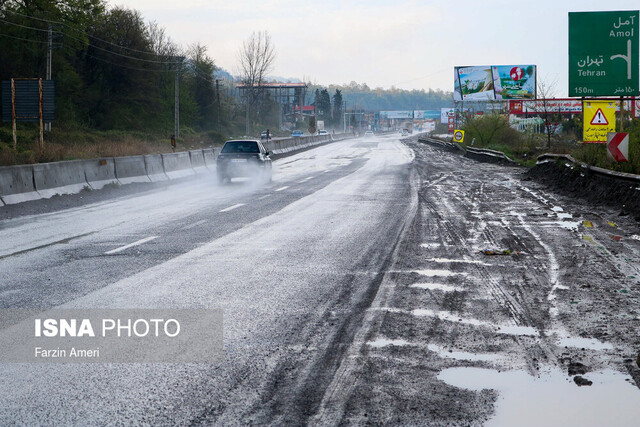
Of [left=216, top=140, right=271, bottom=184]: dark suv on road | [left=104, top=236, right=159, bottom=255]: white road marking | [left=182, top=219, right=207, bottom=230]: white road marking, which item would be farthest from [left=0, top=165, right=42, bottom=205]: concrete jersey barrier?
[left=216, top=140, right=271, bottom=184]: dark suv on road

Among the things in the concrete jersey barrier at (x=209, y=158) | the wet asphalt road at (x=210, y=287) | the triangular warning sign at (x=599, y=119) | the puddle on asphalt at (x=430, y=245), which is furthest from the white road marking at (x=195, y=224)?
the concrete jersey barrier at (x=209, y=158)

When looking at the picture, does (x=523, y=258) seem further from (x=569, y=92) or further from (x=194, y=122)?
(x=194, y=122)

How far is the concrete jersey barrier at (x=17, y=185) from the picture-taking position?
1827 centimetres

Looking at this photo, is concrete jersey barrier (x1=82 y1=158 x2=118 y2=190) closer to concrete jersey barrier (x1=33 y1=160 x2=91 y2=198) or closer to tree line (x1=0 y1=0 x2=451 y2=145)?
concrete jersey barrier (x1=33 y1=160 x2=91 y2=198)

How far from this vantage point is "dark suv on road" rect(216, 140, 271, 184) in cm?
2623

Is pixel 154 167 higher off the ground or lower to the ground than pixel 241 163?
lower

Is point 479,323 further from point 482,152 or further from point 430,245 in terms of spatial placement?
point 482,152

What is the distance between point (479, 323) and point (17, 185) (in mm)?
15486

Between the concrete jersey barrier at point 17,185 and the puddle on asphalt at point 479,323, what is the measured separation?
Result: 14307 millimetres

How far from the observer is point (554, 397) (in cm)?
471

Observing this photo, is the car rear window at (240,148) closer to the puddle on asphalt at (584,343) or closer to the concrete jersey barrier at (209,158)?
the concrete jersey barrier at (209,158)

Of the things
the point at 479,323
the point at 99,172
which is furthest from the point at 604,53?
the point at 479,323

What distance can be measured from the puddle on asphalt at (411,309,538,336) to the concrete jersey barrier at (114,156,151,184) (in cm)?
1964

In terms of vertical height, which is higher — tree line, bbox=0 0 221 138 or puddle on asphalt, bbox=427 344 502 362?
tree line, bbox=0 0 221 138
